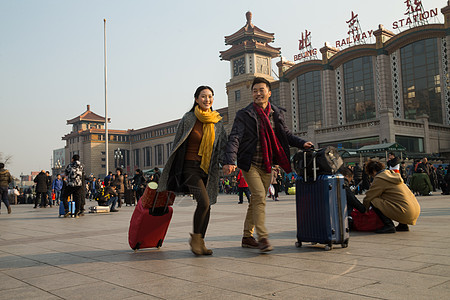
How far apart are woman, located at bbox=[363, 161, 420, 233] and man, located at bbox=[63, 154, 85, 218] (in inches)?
304

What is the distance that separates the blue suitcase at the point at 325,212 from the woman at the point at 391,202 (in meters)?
1.61

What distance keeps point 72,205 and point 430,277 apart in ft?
34.0

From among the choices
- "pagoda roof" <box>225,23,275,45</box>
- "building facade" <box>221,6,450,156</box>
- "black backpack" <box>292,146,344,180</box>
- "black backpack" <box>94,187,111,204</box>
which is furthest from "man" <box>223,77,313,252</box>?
"pagoda roof" <box>225,23,275,45</box>

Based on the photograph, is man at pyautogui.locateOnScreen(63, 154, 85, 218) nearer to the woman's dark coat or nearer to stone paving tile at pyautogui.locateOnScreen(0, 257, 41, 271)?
stone paving tile at pyautogui.locateOnScreen(0, 257, 41, 271)

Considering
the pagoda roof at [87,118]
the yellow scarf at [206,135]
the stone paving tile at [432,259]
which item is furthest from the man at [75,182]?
the pagoda roof at [87,118]

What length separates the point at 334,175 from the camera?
181 inches

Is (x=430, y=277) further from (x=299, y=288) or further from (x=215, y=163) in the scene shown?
(x=215, y=163)

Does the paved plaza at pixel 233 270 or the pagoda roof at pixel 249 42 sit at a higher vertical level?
the pagoda roof at pixel 249 42

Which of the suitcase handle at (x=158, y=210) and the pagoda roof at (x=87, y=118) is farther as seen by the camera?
the pagoda roof at (x=87, y=118)

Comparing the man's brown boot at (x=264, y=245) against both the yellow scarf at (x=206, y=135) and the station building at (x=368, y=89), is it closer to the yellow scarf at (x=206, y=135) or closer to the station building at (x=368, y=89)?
the yellow scarf at (x=206, y=135)

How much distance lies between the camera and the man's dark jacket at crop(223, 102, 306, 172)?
4.58 meters

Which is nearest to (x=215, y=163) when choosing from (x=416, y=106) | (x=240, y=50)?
(x=416, y=106)

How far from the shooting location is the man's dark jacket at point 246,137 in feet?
15.0

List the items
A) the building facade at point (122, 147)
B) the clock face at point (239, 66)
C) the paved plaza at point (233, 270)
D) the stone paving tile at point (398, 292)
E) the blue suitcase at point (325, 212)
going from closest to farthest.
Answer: the stone paving tile at point (398, 292), the paved plaza at point (233, 270), the blue suitcase at point (325, 212), the clock face at point (239, 66), the building facade at point (122, 147)
